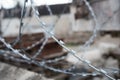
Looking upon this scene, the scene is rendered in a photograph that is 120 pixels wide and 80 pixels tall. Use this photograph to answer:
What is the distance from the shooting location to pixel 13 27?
9781 millimetres

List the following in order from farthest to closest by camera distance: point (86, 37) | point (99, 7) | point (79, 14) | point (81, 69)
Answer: point (86, 37) < point (79, 14) < point (99, 7) < point (81, 69)

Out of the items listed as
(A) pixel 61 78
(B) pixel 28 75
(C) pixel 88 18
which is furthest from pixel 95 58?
(B) pixel 28 75

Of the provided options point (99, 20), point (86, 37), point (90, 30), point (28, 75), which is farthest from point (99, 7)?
point (28, 75)

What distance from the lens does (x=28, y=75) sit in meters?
3.37

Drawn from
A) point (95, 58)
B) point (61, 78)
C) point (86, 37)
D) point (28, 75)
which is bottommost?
point (28, 75)

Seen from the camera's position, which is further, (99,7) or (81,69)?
(99,7)

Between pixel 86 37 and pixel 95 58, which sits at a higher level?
pixel 86 37

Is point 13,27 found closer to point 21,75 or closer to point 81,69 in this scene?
point 81,69

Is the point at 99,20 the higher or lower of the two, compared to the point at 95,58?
higher

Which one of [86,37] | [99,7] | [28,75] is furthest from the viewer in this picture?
[86,37]

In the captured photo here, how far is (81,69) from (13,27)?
354 cm

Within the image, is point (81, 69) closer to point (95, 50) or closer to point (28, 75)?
point (95, 50)

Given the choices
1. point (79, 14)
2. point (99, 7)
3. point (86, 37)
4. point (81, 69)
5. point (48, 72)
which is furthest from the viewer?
point (86, 37)

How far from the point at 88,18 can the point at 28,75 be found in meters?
5.50
